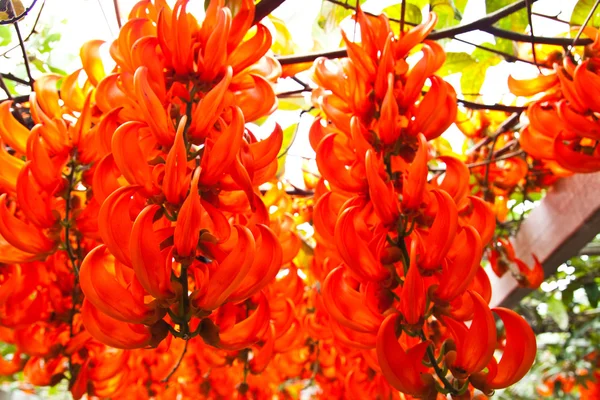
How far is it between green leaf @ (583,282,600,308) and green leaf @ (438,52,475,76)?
133 centimetres

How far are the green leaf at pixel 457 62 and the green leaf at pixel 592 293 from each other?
133 cm

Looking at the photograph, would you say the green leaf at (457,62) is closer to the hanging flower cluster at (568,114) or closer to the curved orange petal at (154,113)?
the hanging flower cluster at (568,114)

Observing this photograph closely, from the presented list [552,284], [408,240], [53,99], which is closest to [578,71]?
[408,240]

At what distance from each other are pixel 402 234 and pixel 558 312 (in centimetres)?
206

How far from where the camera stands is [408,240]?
0.79 meters

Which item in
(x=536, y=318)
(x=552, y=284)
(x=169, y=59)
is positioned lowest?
(x=536, y=318)

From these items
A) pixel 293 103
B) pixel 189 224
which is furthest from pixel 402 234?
pixel 293 103

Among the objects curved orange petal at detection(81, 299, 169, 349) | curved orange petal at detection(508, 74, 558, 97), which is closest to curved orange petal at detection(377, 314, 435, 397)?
curved orange petal at detection(81, 299, 169, 349)

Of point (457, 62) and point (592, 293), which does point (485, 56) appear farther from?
point (592, 293)

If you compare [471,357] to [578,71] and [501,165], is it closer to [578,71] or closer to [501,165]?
[578,71]

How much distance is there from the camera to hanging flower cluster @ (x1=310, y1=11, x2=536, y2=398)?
26.0 inches

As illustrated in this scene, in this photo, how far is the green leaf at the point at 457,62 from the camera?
147 centimetres

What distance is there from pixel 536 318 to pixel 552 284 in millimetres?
201

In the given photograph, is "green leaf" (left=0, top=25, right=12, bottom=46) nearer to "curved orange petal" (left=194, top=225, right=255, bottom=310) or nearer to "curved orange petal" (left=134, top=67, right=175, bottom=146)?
"curved orange petal" (left=134, top=67, right=175, bottom=146)
